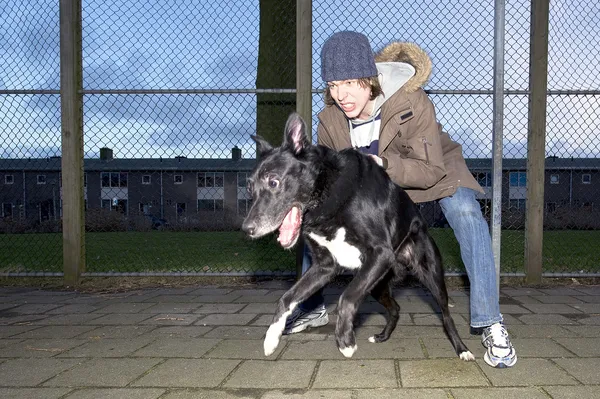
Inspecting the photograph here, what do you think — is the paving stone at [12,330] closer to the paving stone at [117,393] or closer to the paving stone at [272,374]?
the paving stone at [117,393]

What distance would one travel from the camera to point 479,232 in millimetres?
3332

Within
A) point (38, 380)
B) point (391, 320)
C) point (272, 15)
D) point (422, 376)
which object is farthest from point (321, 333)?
point (272, 15)

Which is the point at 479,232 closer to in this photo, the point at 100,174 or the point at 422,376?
the point at 422,376

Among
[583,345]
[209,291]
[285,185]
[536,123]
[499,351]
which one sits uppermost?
Result: [536,123]

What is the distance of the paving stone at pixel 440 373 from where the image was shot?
8.86ft

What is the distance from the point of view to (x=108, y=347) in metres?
3.52

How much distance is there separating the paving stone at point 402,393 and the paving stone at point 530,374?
355mm

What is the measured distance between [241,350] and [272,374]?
0.56m

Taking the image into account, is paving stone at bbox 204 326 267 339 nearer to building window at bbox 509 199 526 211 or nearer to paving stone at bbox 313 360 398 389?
paving stone at bbox 313 360 398 389

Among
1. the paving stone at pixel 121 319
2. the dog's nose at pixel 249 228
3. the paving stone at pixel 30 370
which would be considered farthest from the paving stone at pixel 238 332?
the dog's nose at pixel 249 228

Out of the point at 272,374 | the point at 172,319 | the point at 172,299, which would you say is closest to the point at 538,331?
the point at 272,374

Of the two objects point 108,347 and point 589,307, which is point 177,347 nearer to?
point 108,347

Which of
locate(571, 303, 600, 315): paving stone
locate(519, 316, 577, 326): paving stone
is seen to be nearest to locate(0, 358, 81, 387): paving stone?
locate(519, 316, 577, 326): paving stone

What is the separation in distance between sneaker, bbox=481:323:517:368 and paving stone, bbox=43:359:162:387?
6.27ft
